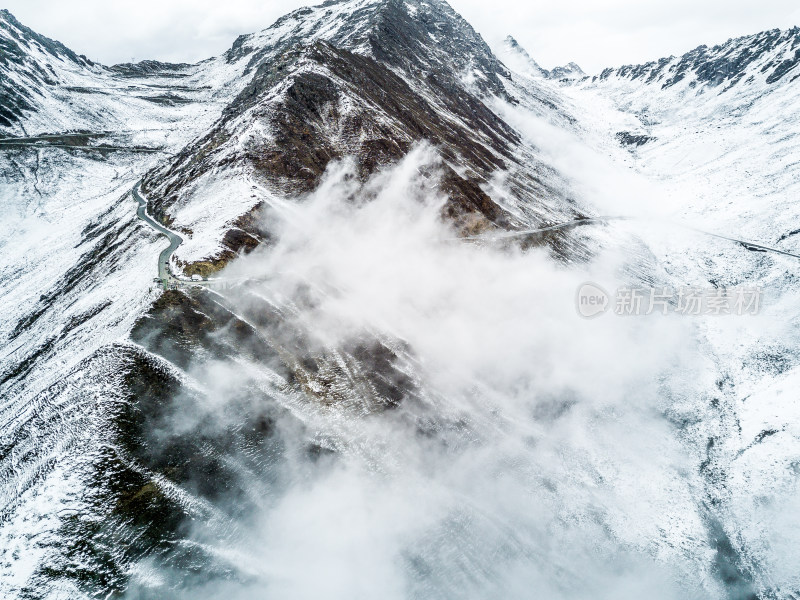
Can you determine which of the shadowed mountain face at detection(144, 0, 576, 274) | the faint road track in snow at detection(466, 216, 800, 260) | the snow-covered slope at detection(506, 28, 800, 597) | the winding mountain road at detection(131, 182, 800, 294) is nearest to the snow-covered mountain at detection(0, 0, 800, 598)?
the snow-covered slope at detection(506, 28, 800, 597)

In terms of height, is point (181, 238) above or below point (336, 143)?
below

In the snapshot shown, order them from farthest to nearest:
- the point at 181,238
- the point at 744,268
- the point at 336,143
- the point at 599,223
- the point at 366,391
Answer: the point at 599,223, the point at 744,268, the point at 336,143, the point at 181,238, the point at 366,391

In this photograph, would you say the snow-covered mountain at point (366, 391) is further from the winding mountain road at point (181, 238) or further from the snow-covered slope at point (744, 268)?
the winding mountain road at point (181, 238)

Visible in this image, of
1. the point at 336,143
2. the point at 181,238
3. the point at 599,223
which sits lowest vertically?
the point at 181,238

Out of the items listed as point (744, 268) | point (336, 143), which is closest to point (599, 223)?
point (744, 268)

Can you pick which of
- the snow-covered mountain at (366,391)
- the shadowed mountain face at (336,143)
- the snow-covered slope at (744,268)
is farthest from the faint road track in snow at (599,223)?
the shadowed mountain face at (336,143)

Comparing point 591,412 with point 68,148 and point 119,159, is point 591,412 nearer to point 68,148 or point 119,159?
point 119,159

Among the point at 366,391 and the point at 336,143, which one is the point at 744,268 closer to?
the point at 366,391

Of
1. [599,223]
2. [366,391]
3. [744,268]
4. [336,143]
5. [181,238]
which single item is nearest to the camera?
[366,391]

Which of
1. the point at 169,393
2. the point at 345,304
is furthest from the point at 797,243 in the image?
the point at 169,393
